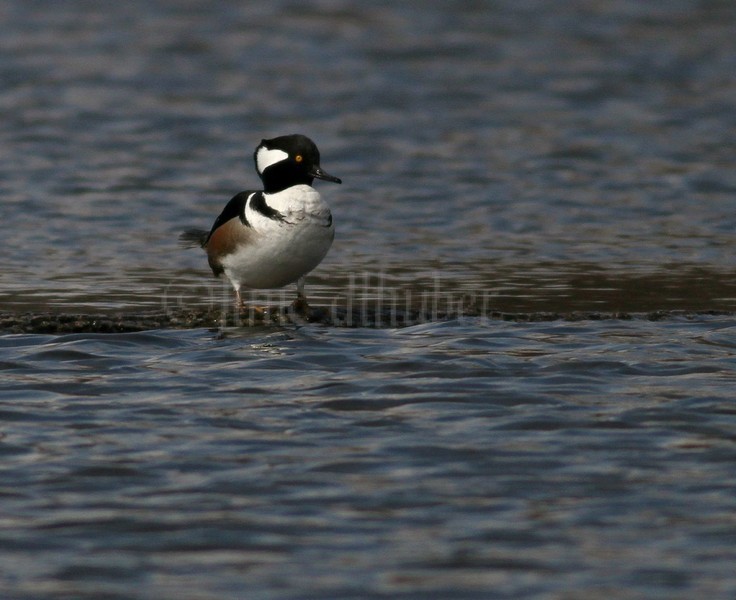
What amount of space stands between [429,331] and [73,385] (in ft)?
9.03

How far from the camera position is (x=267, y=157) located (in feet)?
34.3

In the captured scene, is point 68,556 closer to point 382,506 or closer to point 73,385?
point 382,506

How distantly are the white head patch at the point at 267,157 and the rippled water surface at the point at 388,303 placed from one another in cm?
137

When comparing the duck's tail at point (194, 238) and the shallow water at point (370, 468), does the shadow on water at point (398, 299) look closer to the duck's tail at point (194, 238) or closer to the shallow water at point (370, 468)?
the duck's tail at point (194, 238)

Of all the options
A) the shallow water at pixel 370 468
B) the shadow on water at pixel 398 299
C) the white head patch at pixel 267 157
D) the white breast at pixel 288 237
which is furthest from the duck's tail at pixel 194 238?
the shallow water at pixel 370 468

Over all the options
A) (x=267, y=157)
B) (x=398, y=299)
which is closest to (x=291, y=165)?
(x=267, y=157)

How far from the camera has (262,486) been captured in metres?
6.17

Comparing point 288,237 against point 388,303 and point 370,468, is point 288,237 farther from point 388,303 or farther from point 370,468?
point 370,468

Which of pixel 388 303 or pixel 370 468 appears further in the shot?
pixel 388 303

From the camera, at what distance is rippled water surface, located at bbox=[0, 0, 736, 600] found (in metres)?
5.55

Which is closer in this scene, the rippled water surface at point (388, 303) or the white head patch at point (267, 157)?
the rippled water surface at point (388, 303)

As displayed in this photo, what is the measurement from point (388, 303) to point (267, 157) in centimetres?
162

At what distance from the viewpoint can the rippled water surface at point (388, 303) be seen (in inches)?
219

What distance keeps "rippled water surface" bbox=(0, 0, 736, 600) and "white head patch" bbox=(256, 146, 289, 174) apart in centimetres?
137
